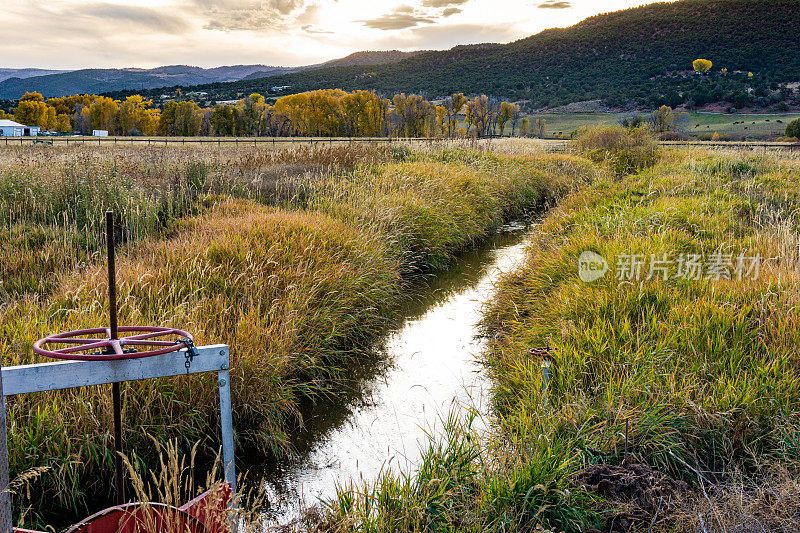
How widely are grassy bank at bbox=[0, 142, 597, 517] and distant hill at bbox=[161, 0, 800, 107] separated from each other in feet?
237

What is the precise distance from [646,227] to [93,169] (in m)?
8.05

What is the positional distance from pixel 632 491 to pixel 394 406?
2.25 meters

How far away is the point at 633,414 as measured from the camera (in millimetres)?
2951

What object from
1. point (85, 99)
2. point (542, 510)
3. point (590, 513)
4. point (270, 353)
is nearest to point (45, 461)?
point (270, 353)

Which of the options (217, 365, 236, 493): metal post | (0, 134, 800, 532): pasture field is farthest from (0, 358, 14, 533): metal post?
(0, 134, 800, 532): pasture field

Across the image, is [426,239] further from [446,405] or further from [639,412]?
[639,412]

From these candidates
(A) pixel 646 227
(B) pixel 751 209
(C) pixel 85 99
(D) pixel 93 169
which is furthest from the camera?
(C) pixel 85 99

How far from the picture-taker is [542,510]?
2.29 m

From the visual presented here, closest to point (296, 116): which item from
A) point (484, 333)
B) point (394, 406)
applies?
point (484, 333)

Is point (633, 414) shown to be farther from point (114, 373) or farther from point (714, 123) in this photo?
point (714, 123)

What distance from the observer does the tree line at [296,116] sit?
194 feet

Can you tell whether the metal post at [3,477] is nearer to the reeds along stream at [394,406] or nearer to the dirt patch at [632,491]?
the reeds along stream at [394,406]

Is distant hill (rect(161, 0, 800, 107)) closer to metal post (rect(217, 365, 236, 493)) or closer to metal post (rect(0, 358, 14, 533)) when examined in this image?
metal post (rect(217, 365, 236, 493))

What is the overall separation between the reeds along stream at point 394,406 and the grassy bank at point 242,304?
248 millimetres
